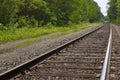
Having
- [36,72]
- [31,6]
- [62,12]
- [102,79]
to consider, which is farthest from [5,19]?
[62,12]

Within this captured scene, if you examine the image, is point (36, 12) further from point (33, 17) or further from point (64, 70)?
point (64, 70)

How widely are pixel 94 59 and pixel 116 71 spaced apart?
7.19 feet

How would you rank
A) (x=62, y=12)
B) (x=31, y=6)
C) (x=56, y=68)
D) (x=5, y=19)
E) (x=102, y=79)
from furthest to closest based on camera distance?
(x=62, y=12), (x=31, y=6), (x=5, y=19), (x=56, y=68), (x=102, y=79)

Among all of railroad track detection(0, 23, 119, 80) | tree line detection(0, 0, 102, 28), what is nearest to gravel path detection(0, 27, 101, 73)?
railroad track detection(0, 23, 119, 80)

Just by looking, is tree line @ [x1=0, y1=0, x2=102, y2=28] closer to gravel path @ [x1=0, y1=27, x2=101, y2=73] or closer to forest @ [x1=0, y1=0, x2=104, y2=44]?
forest @ [x1=0, y1=0, x2=104, y2=44]

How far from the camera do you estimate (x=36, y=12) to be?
37.3 metres

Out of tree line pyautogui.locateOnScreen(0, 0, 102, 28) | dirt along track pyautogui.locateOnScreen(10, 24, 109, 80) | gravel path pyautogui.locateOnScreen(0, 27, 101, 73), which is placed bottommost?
gravel path pyautogui.locateOnScreen(0, 27, 101, 73)

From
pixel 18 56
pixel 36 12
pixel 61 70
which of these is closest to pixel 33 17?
pixel 36 12

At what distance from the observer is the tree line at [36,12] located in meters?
24.1

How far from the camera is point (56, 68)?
7.91 meters

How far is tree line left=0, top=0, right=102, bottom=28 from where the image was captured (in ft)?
79.0

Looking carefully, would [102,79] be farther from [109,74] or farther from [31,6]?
[31,6]

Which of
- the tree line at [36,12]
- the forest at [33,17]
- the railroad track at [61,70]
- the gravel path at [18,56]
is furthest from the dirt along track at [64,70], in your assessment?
the tree line at [36,12]

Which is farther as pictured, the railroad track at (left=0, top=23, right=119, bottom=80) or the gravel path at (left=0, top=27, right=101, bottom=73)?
the gravel path at (left=0, top=27, right=101, bottom=73)
